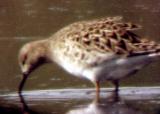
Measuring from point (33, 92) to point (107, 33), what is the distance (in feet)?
3.27

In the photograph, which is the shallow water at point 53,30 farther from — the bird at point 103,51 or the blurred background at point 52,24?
the bird at point 103,51

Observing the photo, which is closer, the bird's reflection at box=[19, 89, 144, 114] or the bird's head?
the bird's reflection at box=[19, 89, 144, 114]

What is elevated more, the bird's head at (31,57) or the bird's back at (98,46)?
the bird's back at (98,46)

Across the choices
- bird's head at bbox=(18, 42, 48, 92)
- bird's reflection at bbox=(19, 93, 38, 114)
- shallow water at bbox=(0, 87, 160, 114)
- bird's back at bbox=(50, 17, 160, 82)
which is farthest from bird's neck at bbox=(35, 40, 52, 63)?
bird's reflection at bbox=(19, 93, 38, 114)

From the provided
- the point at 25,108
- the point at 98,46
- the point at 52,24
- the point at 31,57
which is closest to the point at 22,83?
→ the point at 31,57

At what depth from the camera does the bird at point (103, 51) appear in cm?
896

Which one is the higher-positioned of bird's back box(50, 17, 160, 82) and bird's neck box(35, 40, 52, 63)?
bird's back box(50, 17, 160, 82)

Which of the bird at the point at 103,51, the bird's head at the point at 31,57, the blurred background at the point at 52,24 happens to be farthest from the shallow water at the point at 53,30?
the bird at the point at 103,51

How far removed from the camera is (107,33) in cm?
917

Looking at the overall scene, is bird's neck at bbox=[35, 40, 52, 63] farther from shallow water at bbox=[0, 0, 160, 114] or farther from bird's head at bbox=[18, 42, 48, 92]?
shallow water at bbox=[0, 0, 160, 114]

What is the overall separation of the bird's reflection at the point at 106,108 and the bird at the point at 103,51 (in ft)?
0.72

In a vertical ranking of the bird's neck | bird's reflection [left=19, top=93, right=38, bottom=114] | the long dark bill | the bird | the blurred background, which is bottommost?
the blurred background

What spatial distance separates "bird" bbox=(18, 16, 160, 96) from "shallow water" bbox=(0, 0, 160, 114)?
31 centimetres

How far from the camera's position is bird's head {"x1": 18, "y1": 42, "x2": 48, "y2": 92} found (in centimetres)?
984
